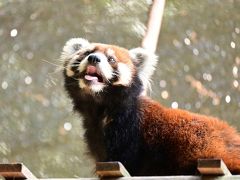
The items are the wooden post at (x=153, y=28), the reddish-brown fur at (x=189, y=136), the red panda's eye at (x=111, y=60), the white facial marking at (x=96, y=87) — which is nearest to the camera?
the reddish-brown fur at (x=189, y=136)

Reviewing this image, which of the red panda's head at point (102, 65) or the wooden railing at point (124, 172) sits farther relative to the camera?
the red panda's head at point (102, 65)

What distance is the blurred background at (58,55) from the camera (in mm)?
6230

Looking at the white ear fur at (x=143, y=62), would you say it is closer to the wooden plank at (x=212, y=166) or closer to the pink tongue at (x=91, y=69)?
the pink tongue at (x=91, y=69)

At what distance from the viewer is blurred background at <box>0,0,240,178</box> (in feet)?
20.4

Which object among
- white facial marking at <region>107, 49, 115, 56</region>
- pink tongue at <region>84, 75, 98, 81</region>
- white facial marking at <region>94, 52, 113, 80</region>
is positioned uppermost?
white facial marking at <region>107, 49, 115, 56</region>

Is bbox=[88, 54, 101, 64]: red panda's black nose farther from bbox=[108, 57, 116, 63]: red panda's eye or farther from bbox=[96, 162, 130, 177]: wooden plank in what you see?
bbox=[96, 162, 130, 177]: wooden plank

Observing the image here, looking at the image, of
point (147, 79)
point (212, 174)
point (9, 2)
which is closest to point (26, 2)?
point (9, 2)

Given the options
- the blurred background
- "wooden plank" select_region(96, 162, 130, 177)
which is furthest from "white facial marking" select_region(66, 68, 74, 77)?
the blurred background

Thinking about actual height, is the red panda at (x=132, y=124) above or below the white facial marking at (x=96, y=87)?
below

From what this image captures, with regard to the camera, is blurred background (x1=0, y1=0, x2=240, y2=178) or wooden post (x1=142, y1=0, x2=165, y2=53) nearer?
wooden post (x1=142, y1=0, x2=165, y2=53)

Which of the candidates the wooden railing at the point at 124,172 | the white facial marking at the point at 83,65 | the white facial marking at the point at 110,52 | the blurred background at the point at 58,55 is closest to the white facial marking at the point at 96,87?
the white facial marking at the point at 83,65

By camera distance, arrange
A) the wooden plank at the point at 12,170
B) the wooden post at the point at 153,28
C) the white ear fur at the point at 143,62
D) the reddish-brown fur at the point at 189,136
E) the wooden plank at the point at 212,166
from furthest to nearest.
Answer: the wooden post at the point at 153,28 < the white ear fur at the point at 143,62 < the reddish-brown fur at the point at 189,136 < the wooden plank at the point at 12,170 < the wooden plank at the point at 212,166

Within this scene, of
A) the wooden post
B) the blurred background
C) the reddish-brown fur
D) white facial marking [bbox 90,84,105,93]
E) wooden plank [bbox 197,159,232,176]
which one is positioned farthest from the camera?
the blurred background

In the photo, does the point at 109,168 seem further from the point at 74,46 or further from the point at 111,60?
the point at 74,46
